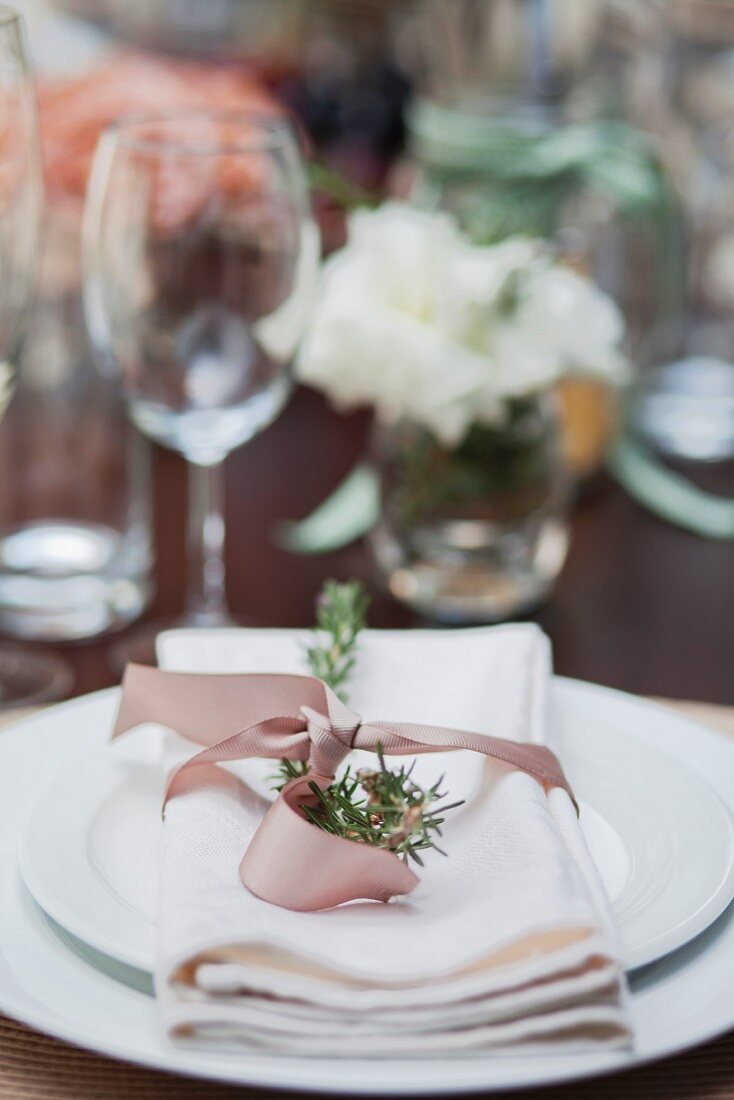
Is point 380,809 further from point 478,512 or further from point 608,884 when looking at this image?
point 478,512

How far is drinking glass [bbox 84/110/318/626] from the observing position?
2.26ft

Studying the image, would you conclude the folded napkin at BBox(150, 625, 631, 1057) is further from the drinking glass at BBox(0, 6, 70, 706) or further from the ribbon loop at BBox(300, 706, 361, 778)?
the drinking glass at BBox(0, 6, 70, 706)

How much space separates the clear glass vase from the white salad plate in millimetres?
262

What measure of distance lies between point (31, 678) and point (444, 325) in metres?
0.28

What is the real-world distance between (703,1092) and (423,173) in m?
0.76

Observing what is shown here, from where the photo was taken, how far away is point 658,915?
1.34 feet

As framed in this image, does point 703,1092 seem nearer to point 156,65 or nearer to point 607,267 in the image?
point 607,267

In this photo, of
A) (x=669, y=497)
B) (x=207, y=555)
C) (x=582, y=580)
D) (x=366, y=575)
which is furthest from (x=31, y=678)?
(x=669, y=497)

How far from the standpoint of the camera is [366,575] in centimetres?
89

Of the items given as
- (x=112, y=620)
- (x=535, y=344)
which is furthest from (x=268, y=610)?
(x=535, y=344)

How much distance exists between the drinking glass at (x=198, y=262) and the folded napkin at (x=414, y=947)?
0.98ft

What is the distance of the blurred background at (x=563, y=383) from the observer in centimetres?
84

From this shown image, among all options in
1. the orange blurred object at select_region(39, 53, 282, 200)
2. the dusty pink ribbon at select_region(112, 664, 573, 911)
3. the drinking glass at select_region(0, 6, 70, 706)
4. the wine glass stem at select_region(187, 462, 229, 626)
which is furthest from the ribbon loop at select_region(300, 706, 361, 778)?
the orange blurred object at select_region(39, 53, 282, 200)

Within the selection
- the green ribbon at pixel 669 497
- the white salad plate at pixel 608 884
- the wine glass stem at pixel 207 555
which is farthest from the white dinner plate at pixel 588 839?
the green ribbon at pixel 669 497
